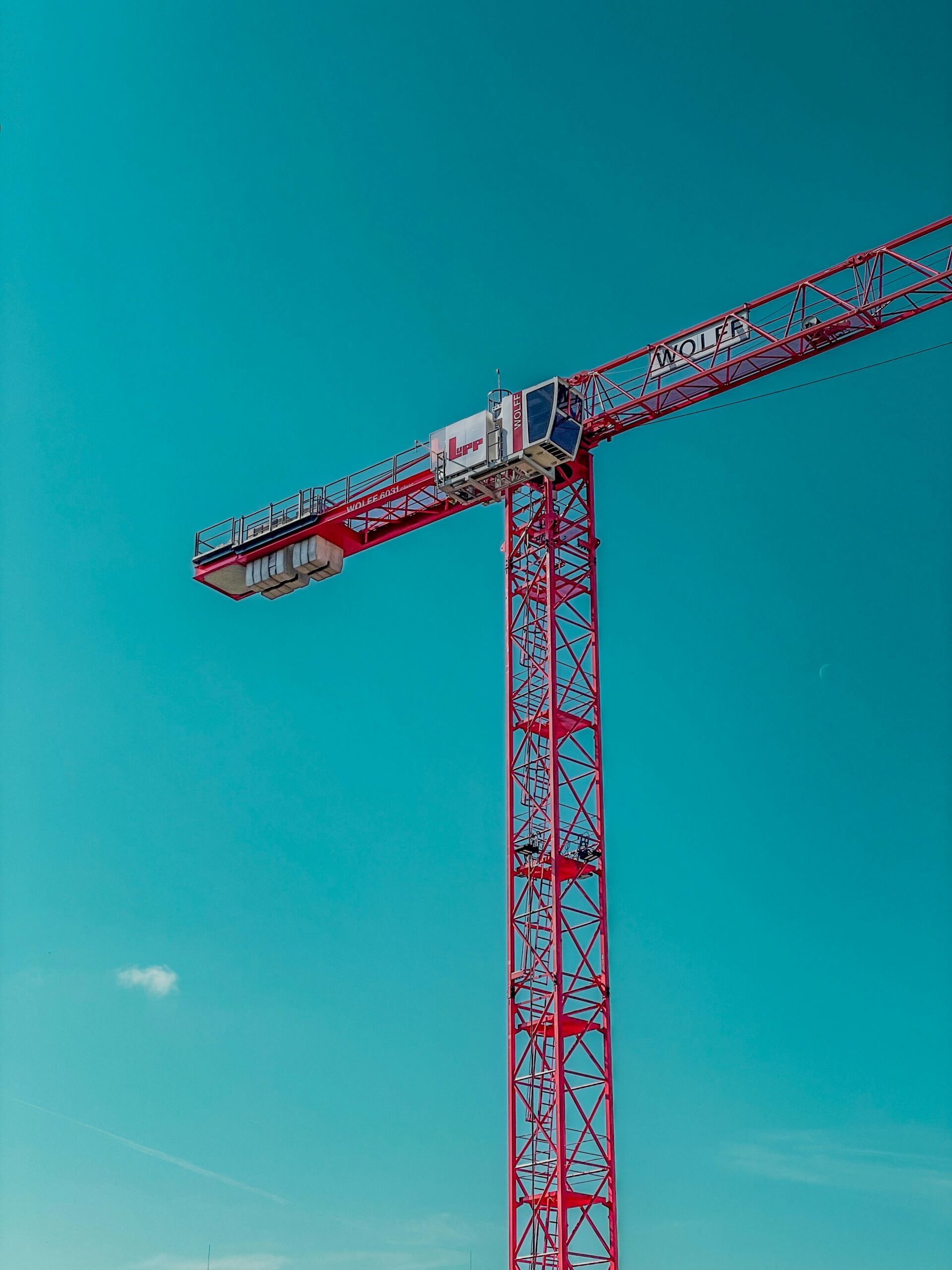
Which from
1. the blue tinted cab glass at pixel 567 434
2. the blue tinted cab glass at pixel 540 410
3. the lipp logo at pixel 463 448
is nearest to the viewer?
the blue tinted cab glass at pixel 540 410

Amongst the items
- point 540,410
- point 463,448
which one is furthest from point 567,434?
point 463,448

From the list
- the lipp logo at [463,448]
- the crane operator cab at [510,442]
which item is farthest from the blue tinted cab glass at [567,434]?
the lipp logo at [463,448]

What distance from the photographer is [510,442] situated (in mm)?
59562

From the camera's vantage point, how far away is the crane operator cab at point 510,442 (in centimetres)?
5897

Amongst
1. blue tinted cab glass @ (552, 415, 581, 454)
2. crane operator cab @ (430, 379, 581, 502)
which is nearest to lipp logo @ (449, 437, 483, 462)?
crane operator cab @ (430, 379, 581, 502)

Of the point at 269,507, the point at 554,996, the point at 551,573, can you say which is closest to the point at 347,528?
the point at 269,507

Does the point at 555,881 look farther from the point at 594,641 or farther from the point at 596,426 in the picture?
the point at 596,426

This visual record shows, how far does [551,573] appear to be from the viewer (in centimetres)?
6016

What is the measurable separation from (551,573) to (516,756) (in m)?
6.92

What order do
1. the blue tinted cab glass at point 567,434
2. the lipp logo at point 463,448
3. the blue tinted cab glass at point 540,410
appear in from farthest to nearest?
the lipp logo at point 463,448, the blue tinted cab glass at point 567,434, the blue tinted cab glass at point 540,410

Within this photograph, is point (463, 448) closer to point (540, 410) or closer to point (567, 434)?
point (540, 410)

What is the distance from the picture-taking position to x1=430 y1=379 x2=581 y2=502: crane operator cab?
193 ft

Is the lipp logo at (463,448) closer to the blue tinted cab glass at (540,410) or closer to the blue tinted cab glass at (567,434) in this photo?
the blue tinted cab glass at (540,410)

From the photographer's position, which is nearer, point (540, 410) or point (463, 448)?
point (540, 410)
